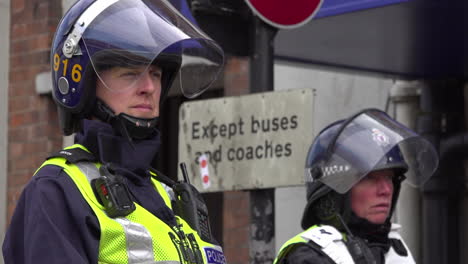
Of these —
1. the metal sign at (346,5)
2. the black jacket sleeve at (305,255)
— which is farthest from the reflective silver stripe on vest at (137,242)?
the metal sign at (346,5)

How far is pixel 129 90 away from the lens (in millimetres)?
3277

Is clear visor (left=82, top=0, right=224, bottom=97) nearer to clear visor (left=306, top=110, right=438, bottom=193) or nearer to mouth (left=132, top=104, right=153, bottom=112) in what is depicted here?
mouth (left=132, top=104, right=153, bottom=112)

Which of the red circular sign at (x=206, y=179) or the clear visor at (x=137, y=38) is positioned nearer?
the clear visor at (x=137, y=38)

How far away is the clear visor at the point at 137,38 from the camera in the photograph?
10.8 feet

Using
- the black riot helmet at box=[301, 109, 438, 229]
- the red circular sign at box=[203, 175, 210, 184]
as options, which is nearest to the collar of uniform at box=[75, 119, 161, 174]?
the red circular sign at box=[203, 175, 210, 184]

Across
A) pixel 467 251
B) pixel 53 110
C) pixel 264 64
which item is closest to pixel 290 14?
pixel 264 64

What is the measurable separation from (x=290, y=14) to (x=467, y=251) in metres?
3.20

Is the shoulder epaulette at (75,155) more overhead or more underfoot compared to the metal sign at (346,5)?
more underfoot

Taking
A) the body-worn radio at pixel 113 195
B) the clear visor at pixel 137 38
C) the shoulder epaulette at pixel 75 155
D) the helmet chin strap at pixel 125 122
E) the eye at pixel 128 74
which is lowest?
the body-worn radio at pixel 113 195

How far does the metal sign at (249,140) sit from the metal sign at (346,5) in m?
1.09

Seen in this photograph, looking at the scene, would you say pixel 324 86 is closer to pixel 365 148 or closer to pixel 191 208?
pixel 365 148

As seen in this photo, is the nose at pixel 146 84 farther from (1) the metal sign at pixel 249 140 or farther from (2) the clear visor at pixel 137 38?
(1) the metal sign at pixel 249 140

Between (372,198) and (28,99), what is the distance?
13.5 feet

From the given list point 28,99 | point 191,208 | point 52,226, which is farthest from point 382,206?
point 28,99
